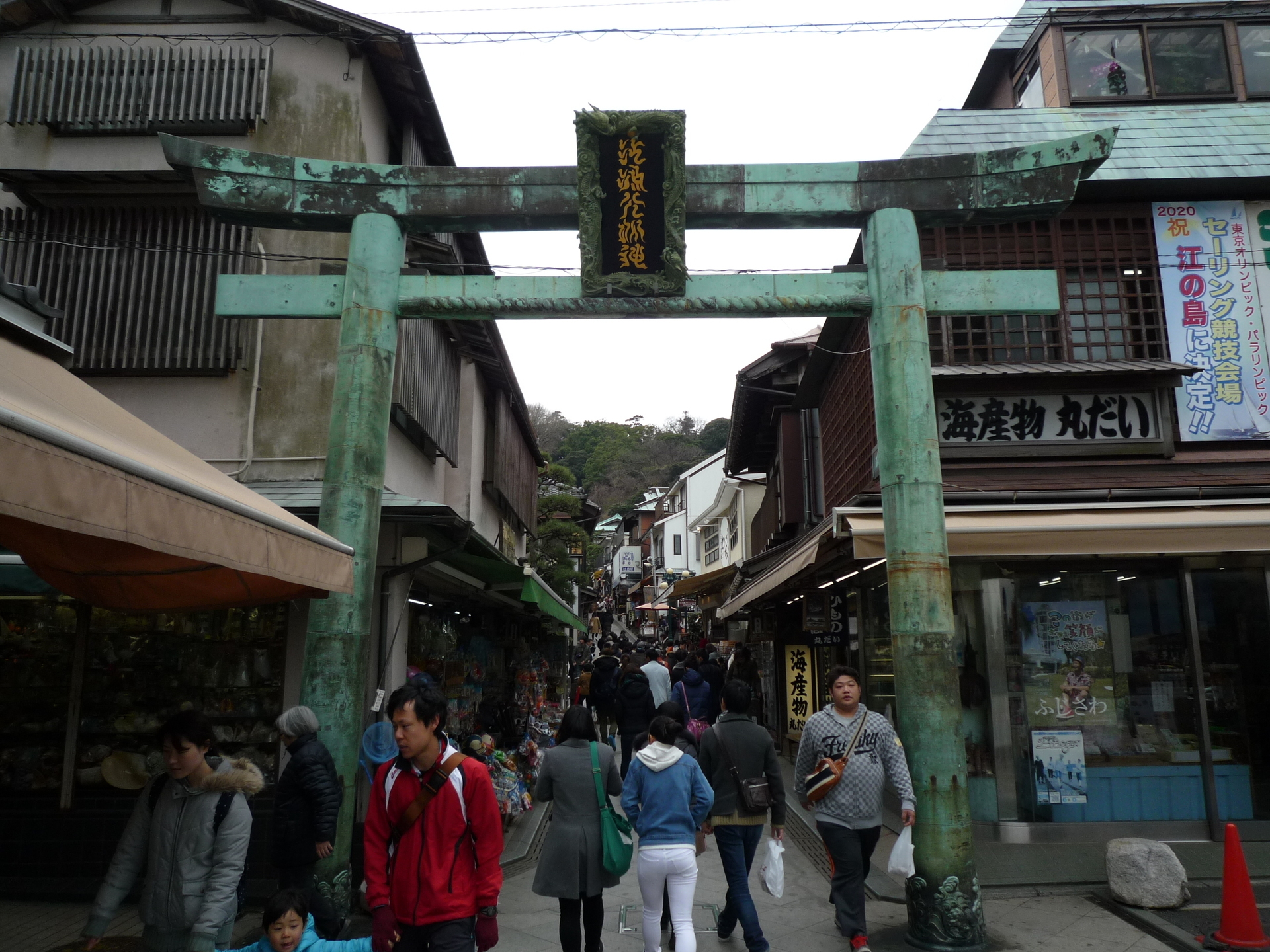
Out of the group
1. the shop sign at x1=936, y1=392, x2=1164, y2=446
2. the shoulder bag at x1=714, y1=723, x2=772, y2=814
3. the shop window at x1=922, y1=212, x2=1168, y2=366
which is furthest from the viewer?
the shop window at x1=922, y1=212, x2=1168, y2=366

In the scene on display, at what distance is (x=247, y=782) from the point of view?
437cm

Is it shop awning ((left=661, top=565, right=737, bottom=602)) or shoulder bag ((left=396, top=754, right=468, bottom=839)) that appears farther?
shop awning ((left=661, top=565, right=737, bottom=602))

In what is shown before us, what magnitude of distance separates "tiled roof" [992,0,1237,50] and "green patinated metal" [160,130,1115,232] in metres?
4.57

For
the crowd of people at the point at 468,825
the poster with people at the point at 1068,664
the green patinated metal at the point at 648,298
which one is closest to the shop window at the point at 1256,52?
the green patinated metal at the point at 648,298

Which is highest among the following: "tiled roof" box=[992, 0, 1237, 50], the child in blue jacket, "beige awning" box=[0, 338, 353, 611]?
"tiled roof" box=[992, 0, 1237, 50]

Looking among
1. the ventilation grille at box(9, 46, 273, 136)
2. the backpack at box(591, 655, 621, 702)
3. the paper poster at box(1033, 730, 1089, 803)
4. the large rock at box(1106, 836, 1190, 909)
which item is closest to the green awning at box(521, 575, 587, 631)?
the backpack at box(591, 655, 621, 702)

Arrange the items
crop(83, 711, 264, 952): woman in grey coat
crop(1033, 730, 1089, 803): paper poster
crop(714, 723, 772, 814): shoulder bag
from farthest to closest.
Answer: crop(1033, 730, 1089, 803): paper poster → crop(714, 723, 772, 814): shoulder bag → crop(83, 711, 264, 952): woman in grey coat

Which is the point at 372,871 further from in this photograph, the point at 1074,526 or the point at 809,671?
the point at 809,671

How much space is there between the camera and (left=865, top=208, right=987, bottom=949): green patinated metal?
6219 mm

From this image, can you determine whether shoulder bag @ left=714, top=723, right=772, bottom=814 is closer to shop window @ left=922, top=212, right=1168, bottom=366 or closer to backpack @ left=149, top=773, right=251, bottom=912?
backpack @ left=149, top=773, right=251, bottom=912

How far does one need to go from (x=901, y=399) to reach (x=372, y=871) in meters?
5.17

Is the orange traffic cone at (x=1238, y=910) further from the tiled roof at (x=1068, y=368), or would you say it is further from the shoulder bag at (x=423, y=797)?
the shoulder bag at (x=423, y=797)

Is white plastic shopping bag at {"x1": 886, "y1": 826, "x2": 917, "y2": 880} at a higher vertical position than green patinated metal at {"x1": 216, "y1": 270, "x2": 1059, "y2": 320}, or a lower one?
lower

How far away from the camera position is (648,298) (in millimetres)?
7441
